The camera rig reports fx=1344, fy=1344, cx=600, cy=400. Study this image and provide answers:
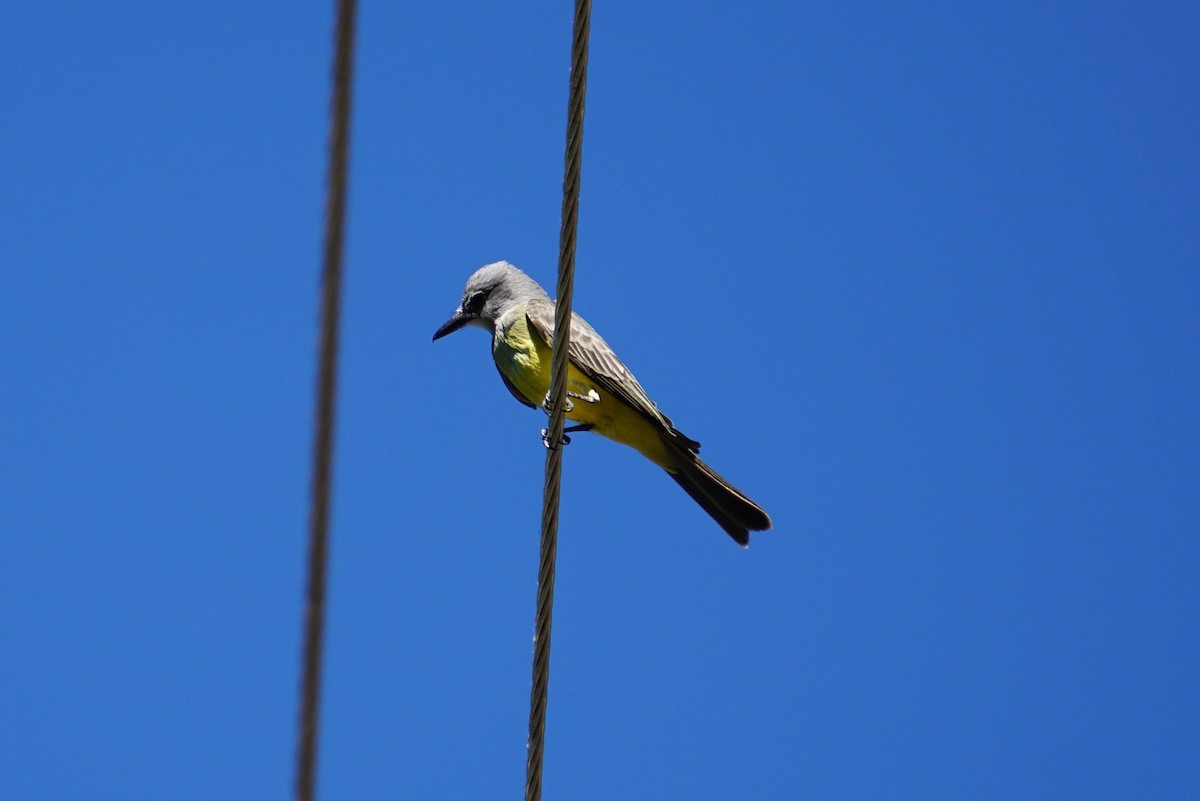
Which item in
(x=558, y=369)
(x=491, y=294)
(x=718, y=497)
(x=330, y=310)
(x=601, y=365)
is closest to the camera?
(x=330, y=310)

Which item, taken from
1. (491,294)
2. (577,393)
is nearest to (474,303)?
(491,294)

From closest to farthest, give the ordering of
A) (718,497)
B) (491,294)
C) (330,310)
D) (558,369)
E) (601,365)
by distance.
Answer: (330,310), (558,369), (601,365), (718,497), (491,294)

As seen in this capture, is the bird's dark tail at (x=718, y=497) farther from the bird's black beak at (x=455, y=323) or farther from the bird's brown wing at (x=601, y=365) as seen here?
the bird's black beak at (x=455, y=323)

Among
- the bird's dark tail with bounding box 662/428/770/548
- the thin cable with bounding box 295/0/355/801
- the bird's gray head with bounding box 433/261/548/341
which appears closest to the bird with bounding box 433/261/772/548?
the bird's dark tail with bounding box 662/428/770/548

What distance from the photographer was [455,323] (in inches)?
328

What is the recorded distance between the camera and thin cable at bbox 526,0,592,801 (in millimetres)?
3557

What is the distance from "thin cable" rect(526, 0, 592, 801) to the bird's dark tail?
323 centimetres

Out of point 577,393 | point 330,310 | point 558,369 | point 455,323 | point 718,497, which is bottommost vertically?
point 330,310

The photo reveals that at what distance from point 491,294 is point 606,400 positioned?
1369mm

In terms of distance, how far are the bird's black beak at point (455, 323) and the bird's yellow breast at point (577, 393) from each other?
0.84 metres

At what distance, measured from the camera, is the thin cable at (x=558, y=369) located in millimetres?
3557

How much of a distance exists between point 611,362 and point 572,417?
370mm

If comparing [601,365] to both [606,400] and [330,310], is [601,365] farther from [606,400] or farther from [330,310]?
[330,310]

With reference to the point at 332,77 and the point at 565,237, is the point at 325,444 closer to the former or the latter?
the point at 332,77
